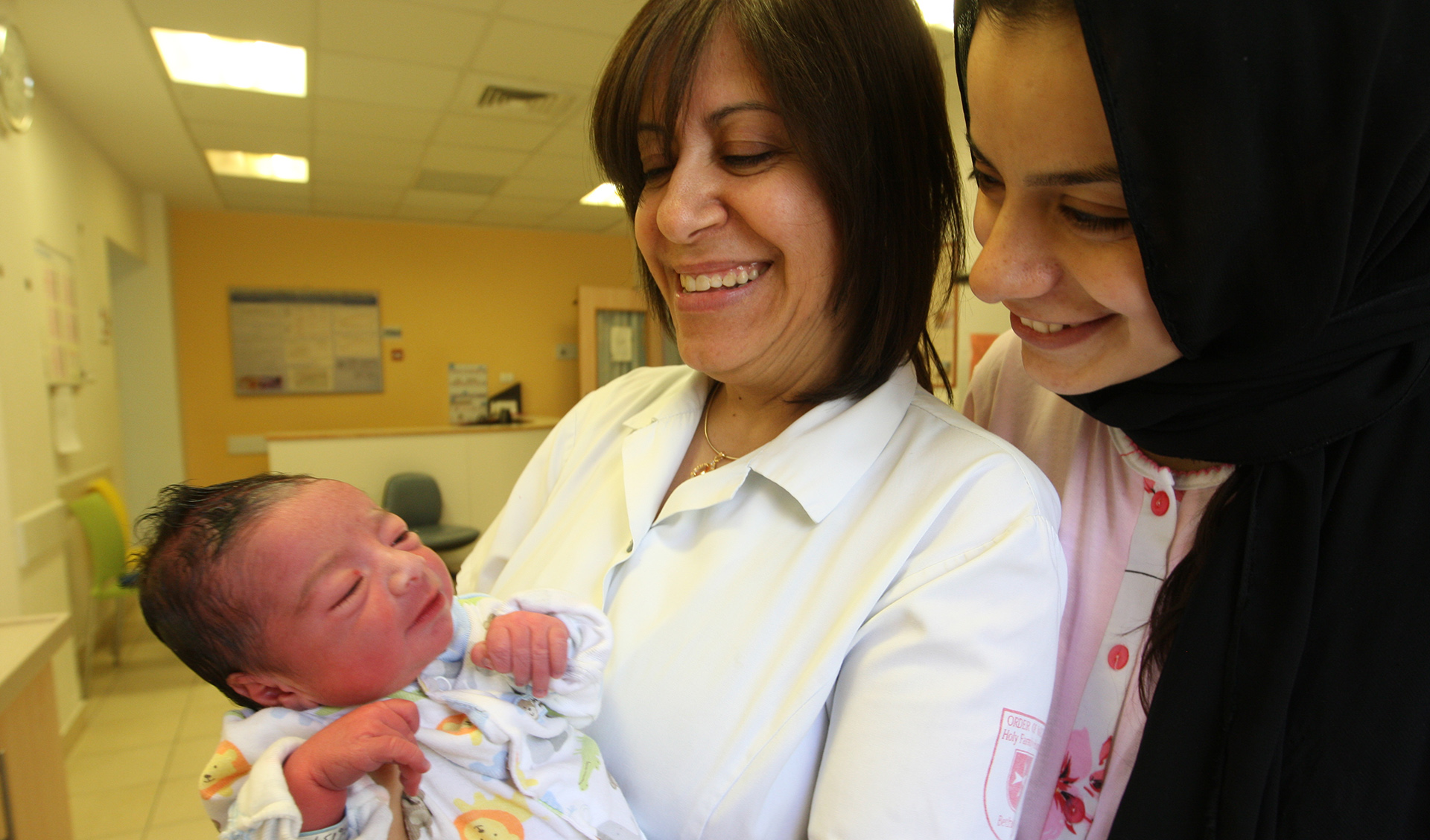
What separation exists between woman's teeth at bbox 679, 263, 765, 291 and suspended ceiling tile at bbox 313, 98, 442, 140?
429cm

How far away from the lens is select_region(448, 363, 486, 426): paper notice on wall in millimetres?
8055

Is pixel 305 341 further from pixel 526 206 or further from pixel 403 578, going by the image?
pixel 403 578

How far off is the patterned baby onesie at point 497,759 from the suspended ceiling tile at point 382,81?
391 centimetres

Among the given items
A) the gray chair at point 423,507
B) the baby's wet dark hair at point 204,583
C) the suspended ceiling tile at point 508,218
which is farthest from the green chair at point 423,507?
the baby's wet dark hair at point 204,583

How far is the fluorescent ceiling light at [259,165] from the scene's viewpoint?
5.59m

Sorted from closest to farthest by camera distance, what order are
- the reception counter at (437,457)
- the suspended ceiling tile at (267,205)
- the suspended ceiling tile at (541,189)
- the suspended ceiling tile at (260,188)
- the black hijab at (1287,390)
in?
the black hijab at (1287,390)
the reception counter at (437,457)
the suspended ceiling tile at (260,188)
the suspended ceiling tile at (541,189)
the suspended ceiling tile at (267,205)

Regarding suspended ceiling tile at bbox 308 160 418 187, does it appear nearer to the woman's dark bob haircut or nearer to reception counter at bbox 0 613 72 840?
reception counter at bbox 0 613 72 840

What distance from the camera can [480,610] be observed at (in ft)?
3.61

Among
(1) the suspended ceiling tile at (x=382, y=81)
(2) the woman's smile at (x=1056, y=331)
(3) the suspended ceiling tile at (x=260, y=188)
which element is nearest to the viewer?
(2) the woman's smile at (x=1056, y=331)

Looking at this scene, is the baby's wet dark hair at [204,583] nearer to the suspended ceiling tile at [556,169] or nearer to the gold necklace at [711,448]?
the gold necklace at [711,448]

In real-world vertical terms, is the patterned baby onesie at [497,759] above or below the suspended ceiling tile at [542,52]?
below

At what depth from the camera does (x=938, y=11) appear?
3613 millimetres

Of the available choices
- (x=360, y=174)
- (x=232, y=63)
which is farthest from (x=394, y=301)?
(x=232, y=63)

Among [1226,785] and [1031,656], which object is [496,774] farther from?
[1226,785]
